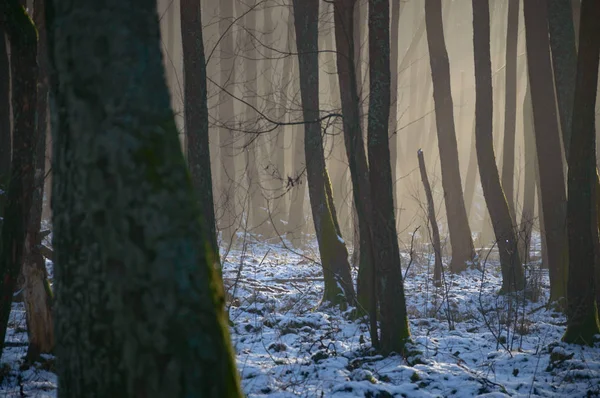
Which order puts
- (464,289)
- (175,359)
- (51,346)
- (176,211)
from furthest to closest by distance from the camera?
1. (464,289)
2. (51,346)
3. (176,211)
4. (175,359)

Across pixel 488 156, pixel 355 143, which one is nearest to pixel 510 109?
pixel 488 156

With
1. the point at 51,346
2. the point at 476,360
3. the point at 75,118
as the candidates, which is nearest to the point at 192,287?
the point at 75,118

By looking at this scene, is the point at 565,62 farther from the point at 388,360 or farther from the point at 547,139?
the point at 388,360

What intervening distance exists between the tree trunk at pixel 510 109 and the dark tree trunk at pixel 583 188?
933 cm

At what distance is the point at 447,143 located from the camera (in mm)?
13773

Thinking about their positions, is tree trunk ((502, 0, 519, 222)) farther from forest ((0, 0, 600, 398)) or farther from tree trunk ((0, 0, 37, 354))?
tree trunk ((0, 0, 37, 354))

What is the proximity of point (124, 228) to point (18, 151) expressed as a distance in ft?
8.59

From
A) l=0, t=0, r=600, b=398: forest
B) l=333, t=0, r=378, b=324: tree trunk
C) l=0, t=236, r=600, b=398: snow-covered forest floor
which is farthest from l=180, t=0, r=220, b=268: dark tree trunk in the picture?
l=333, t=0, r=378, b=324: tree trunk

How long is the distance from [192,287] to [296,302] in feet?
22.8

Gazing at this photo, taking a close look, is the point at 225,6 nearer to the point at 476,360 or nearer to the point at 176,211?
the point at 476,360

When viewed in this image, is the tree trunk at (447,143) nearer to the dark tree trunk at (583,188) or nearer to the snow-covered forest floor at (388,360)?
the snow-covered forest floor at (388,360)

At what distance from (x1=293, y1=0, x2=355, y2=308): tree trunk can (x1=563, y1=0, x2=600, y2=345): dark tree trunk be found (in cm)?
328

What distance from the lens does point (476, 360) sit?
4.93 m

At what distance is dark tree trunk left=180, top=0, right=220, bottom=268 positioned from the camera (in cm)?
637
